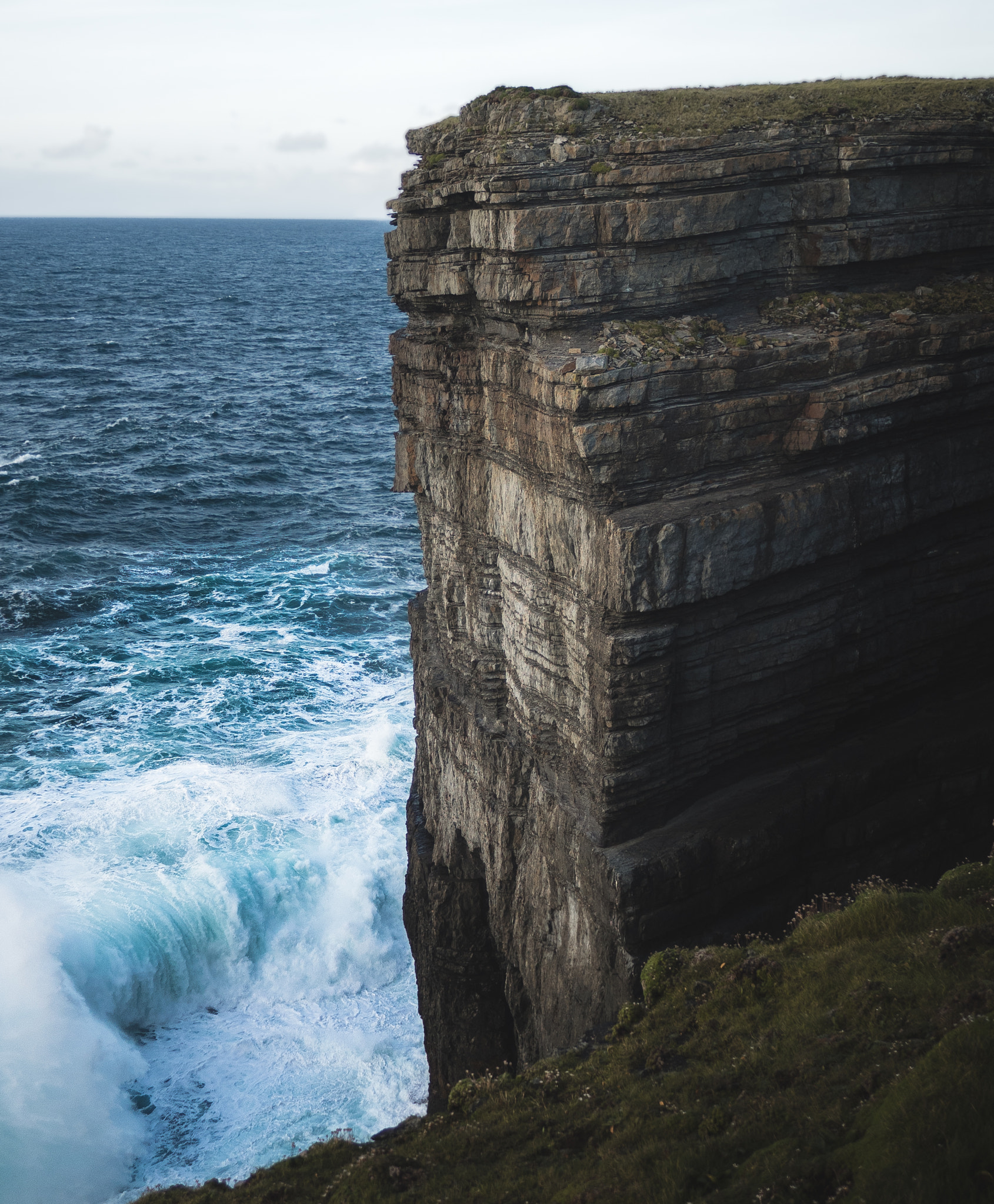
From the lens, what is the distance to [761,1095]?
11.1 meters

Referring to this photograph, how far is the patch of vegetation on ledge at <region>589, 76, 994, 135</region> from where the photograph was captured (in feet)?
58.5

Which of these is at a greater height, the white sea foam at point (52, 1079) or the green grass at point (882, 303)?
the green grass at point (882, 303)

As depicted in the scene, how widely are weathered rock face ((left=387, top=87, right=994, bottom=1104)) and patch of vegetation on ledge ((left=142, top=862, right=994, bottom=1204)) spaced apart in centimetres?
286

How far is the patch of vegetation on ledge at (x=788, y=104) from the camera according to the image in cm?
1784

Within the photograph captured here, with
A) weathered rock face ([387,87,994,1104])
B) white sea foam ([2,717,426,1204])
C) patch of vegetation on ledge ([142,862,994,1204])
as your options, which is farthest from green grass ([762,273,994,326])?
white sea foam ([2,717,426,1204])

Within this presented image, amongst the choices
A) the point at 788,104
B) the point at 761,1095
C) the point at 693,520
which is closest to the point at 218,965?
the point at 693,520

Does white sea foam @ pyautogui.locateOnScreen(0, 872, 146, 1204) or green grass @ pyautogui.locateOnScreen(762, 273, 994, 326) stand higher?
green grass @ pyautogui.locateOnScreen(762, 273, 994, 326)

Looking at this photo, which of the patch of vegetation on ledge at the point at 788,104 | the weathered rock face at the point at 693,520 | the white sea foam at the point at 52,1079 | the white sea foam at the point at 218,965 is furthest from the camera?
the white sea foam at the point at 218,965

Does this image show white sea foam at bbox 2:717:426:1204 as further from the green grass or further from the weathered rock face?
the green grass

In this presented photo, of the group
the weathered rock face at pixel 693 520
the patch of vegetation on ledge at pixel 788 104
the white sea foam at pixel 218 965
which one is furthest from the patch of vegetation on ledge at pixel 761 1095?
the patch of vegetation on ledge at pixel 788 104

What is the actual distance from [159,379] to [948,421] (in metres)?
68.2

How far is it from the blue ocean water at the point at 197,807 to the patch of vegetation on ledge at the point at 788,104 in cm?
2056

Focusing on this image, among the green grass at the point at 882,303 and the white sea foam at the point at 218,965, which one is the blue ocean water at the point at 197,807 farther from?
the green grass at the point at 882,303

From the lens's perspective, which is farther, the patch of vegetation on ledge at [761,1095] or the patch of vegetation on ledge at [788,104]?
the patch of vegetation on ledge at [788,104]
